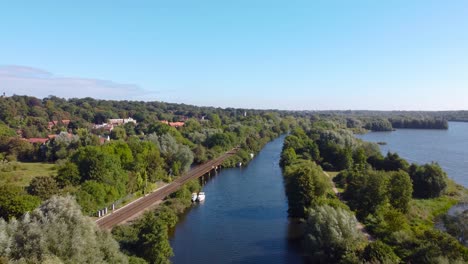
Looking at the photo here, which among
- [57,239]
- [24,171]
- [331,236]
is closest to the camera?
[57,239]

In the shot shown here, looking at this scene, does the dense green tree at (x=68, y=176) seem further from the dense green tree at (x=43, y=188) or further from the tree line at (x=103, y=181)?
the dense green tree at (x=43, y=188)

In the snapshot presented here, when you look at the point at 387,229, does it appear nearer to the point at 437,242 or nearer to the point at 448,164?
the point at 437,242

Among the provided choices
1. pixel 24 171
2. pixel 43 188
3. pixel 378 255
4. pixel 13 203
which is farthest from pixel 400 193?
pixel 24 171

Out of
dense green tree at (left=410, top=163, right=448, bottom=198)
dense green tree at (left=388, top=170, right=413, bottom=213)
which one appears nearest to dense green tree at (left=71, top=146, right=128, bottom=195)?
dense green tree at (left=388, top=170, right=413, bottom=213)

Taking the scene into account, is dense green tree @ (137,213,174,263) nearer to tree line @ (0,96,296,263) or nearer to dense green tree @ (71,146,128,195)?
tree line @ (0,96,296,263)

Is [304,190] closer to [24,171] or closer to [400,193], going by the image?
[400,193]

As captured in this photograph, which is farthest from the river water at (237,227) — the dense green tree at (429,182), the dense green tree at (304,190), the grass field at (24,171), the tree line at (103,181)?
the grass field at (24,171)

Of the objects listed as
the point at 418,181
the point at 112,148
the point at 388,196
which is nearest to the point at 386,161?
the point at 418,181
